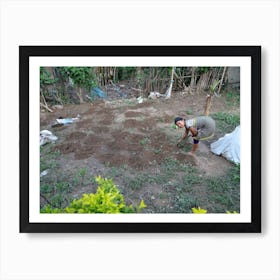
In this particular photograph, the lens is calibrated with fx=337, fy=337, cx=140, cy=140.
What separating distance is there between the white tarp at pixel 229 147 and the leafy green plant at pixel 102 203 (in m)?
0.53

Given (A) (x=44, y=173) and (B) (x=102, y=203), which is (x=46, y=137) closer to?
(A) (x=44, y=173)

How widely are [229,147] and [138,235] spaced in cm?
72

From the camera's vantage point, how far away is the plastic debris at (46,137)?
6.36ft

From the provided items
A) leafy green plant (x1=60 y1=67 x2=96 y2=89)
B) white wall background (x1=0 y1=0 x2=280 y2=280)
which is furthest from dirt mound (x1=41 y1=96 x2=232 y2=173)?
white wall background (x1=0 y1=0 x2=280 y2=280)

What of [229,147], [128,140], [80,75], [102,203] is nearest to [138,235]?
[102,203]

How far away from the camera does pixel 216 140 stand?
76.1 inches

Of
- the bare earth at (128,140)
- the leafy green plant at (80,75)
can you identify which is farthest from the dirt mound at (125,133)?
the leafy green plant at (80,75)

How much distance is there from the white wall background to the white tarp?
6.3 inches

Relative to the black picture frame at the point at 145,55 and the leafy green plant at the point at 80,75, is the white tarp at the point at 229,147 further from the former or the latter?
the leafy green plant at the point at 80,75
